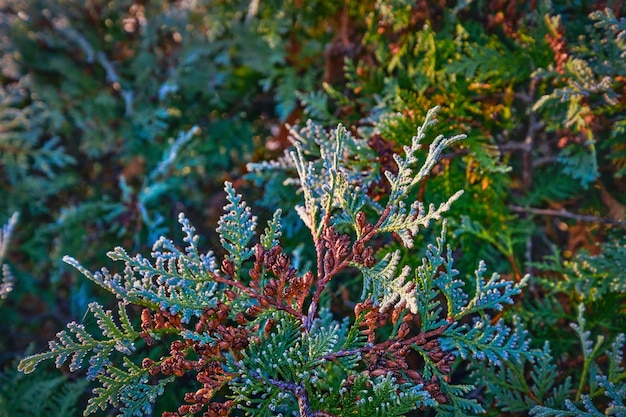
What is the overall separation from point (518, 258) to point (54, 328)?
49.2 inches

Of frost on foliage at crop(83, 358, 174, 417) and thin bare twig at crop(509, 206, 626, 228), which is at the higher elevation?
thin bare twig at crop(509, 206, 626, 228)

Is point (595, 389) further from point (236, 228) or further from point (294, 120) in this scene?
point (294, 120)

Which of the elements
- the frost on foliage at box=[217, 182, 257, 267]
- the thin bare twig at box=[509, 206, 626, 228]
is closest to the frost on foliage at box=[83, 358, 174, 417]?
the frost on foliage at box=[217, 182, 257, 267]

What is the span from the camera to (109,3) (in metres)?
1.57

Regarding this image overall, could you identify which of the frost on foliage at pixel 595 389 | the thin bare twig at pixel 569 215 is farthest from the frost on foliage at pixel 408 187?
the thin bare twig at pixel 569 215

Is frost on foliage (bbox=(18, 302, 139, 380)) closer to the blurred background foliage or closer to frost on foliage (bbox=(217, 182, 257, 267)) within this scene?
frost on foliage (bbox=(217, 182, 257, 267))

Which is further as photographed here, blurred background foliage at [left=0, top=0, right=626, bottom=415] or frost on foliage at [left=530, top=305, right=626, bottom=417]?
blurred background foliage at [left=0, top=0, right=626, bottom=415]

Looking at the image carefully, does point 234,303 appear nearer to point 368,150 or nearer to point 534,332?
point 368,150

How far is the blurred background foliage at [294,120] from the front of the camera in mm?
Result: 1078

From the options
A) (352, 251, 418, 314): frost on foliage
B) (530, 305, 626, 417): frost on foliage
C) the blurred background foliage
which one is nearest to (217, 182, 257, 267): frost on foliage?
(352, 251, 418, 314): frost on foliage

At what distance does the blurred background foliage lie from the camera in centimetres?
108

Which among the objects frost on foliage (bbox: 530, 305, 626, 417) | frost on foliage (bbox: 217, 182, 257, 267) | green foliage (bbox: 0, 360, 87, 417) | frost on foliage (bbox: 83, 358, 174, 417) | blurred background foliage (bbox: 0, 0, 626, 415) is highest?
blurred background foliage (bbox: 0, 0, 626, 415)

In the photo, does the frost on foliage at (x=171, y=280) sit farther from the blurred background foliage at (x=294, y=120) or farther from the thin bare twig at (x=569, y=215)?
the thin bare twig at (x=569, y=215)

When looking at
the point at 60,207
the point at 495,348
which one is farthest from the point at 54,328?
the point at 495,348
